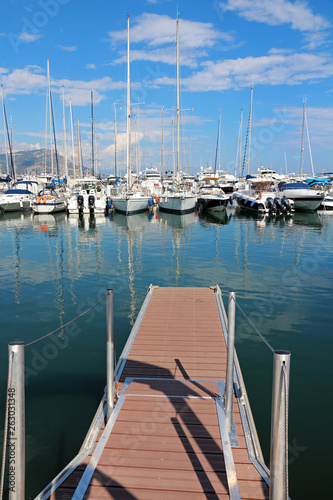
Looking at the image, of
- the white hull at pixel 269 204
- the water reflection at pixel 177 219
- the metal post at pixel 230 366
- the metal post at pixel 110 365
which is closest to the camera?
the metal post at pixel 230 366

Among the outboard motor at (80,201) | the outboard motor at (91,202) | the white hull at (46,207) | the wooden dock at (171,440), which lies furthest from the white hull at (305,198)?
the wooden dock at (171,440)

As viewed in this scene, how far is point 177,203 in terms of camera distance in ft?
127

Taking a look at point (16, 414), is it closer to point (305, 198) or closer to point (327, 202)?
point (305, 198)

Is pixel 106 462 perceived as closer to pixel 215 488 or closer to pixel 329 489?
pixel 215 488

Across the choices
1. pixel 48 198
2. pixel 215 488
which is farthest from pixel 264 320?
pixel 48 198

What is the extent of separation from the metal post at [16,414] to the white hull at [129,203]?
114 ft

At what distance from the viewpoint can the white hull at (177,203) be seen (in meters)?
38.4

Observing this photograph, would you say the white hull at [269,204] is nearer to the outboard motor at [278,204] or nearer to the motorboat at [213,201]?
the outboard motor at [278,204]

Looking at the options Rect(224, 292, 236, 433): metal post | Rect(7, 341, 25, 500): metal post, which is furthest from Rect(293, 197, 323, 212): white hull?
Rect(7, 341, 25, 500): metal post

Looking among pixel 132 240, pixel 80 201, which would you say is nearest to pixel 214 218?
pixel 80 201

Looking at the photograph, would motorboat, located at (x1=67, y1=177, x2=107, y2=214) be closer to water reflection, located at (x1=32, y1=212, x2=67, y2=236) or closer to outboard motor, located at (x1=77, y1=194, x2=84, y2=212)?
outboard motor, located at (x1=77, y1=194, x2=84, y2=212)

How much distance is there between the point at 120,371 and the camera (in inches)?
252

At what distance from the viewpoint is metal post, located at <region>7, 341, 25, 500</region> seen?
271cm

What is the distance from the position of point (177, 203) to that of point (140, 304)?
2736cm
